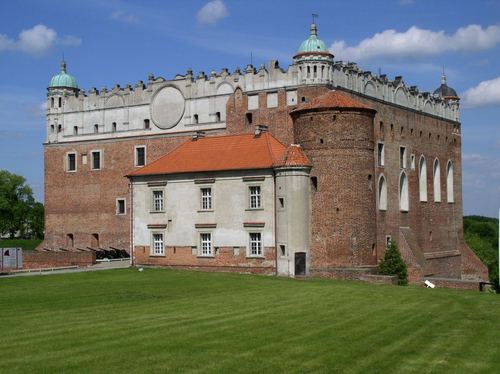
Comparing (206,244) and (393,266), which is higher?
(206,244)

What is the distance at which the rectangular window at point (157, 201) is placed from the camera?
4362cm

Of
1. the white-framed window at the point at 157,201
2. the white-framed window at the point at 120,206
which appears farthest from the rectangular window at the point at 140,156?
the white-framed window at the point at 157,201

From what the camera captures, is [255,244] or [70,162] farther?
[70,162]

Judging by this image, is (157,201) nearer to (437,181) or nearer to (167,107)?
(167,107)

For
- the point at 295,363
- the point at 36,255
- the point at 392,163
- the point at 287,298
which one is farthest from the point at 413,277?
the point at 295,363

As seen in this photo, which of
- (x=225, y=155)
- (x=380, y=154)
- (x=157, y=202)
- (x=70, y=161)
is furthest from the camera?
(x=70, y=161)

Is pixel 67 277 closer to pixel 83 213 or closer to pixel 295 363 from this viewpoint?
pixel 83 213

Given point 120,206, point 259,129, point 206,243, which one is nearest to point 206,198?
point 206,243

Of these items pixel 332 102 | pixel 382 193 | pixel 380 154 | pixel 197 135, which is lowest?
pixel 382 193

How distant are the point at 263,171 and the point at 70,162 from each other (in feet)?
64.0

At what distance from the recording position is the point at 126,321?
1916 cm

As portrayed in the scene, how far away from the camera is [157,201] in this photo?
4381 centimetres

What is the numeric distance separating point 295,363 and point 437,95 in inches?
1937

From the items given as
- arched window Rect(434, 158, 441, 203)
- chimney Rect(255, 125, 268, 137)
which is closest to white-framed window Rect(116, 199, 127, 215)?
chimney Rect(255, 125, 268, 137)
